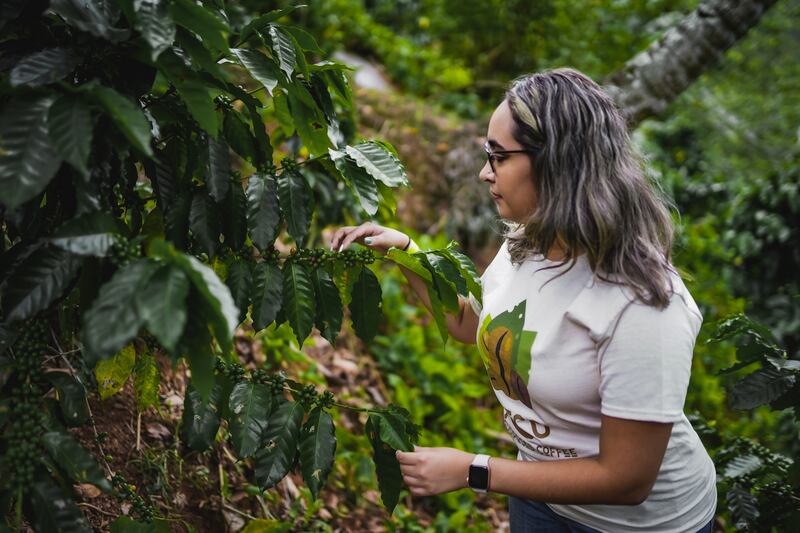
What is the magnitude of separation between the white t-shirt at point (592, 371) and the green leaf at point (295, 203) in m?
0.56

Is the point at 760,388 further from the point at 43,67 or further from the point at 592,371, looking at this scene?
the point at 43,67

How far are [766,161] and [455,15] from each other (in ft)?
15.5

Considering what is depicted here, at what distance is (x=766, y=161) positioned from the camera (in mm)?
8547

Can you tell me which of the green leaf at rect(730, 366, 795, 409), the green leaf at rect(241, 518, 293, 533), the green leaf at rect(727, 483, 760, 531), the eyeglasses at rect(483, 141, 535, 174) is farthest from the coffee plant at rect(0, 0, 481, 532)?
the green leaf at rect(727, 483, 760, 531)

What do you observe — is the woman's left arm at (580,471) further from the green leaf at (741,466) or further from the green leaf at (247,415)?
the green leaf at (741,466)

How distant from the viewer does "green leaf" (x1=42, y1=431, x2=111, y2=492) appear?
1.04 m

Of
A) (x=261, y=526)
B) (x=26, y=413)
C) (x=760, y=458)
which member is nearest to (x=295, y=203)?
(x=26, y=413)

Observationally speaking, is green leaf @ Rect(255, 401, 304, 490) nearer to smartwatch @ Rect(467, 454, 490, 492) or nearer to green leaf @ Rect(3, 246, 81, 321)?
smartwatch @ Rect(467, 454, 490, 492)

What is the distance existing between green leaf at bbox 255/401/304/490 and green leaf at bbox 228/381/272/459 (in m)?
0.02

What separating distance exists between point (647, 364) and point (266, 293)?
808 mm

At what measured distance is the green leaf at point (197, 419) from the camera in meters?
1.42

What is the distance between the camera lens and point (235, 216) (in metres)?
1.34

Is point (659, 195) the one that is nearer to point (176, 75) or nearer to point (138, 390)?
point (176, 75)

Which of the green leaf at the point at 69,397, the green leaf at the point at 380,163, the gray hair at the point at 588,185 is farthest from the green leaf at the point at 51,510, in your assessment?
the gray hair at the point at 588,185
